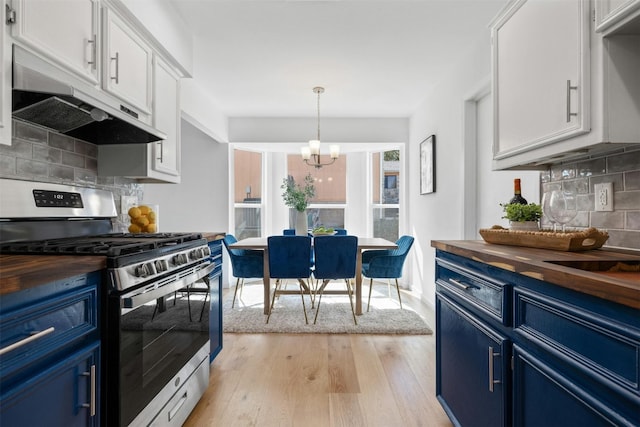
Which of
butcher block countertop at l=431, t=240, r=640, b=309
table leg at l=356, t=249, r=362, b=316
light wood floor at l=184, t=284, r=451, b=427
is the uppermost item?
butcher block countertop at l=431, t=240, r=640, b=309

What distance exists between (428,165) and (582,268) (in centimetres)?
302

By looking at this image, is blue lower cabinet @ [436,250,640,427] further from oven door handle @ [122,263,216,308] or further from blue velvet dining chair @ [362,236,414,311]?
blue velvet dining chair @ [362,236,414,311]

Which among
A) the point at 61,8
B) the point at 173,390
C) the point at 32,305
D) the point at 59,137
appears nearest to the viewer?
the point at 32,305

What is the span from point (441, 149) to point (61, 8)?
3.32 metres

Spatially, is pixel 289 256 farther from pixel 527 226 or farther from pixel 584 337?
pixel 584 337

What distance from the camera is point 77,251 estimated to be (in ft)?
3.94

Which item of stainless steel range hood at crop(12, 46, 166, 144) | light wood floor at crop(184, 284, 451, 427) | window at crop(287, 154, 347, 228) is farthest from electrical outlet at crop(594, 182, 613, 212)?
window at crop(287, 154, 347, 228)

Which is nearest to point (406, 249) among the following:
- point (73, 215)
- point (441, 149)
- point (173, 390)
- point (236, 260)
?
point (441, 149)

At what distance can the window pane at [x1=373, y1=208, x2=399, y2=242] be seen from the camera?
17.9 ft

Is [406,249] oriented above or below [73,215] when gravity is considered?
below

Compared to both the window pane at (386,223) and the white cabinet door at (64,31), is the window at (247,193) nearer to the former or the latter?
the window pane at (386,223)

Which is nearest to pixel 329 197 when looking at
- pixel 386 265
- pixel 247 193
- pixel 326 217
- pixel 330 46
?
pixel 326 217

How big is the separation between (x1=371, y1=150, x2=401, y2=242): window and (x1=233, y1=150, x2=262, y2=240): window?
191cm

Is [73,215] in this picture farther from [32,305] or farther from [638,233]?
[638,233]
